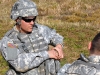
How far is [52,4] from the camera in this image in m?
32.6

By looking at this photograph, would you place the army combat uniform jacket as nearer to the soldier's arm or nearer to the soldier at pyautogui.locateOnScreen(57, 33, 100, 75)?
the soldier's arm

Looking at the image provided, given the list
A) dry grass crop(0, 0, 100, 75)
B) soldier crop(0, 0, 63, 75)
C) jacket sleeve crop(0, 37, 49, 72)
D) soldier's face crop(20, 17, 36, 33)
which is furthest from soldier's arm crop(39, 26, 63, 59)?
dry grass crop(0, 0, 100, 75)

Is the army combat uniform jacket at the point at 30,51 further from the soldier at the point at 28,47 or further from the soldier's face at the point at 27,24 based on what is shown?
the soldier's face at the point at 27,24

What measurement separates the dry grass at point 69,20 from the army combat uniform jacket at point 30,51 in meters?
6.29

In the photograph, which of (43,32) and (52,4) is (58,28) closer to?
(43,32)

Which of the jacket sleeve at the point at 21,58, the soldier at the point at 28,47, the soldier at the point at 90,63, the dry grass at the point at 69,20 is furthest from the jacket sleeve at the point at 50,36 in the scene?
the dry grass at the point at 69,20

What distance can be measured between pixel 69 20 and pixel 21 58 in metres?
20.3

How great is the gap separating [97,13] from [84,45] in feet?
45.9

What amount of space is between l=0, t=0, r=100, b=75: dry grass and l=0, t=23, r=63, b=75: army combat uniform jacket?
6.29 meters

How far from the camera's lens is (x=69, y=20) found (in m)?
25.2

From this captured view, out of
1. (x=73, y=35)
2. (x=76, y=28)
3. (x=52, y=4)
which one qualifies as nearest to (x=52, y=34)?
(x=73, y=35)

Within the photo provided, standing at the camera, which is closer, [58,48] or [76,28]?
[58,48]

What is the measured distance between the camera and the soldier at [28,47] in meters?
5.00

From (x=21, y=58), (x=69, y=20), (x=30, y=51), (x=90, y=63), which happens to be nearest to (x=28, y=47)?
(x=30, y=51)
